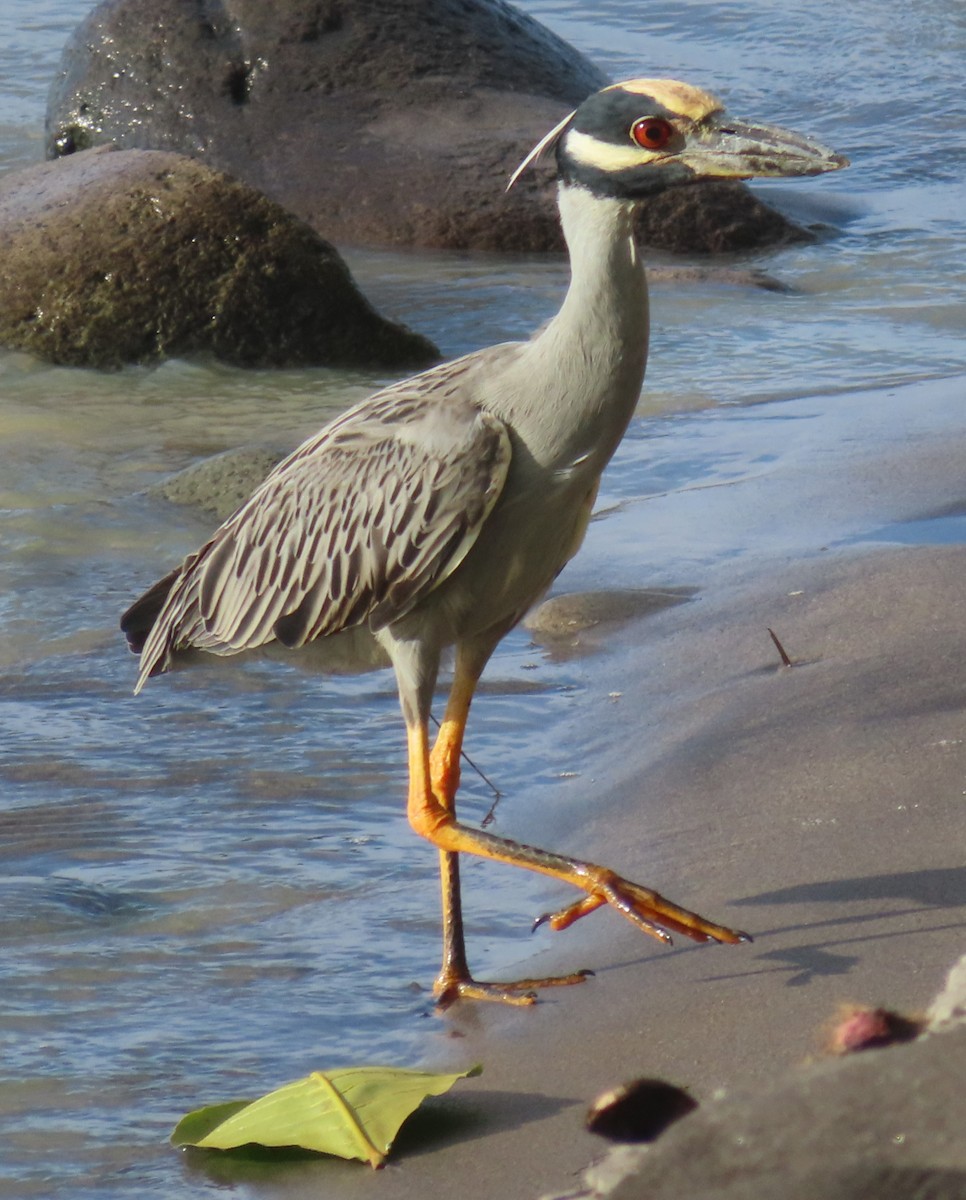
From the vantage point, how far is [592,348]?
3.91m

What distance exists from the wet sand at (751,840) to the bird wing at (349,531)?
2.70 feet

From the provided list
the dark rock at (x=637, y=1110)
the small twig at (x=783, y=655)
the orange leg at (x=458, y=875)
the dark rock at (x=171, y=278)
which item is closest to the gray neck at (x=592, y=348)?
the orange leg at (x=458, y=875)

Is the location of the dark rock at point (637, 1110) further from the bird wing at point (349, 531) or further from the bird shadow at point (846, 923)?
the bird wing at point (349, 531)

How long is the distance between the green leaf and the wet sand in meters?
0.06

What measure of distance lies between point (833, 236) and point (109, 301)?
4.72 metres

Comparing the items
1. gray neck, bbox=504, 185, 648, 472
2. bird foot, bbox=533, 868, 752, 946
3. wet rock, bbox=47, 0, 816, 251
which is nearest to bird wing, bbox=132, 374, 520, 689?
gray neck, bbox=504, 185, 648, 472

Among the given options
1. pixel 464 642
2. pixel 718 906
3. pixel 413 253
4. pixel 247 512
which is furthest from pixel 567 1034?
pixel 413 253

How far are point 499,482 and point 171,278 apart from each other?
553 centimetres

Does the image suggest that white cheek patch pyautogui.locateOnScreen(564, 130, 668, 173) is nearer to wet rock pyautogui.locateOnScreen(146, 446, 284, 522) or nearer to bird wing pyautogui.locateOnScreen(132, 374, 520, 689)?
bird wing pyautogui.locateOnScreen(132, 374, 520, 689)

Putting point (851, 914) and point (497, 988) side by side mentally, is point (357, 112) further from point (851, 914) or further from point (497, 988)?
point (851, 914)

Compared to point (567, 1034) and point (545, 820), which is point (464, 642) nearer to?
point (545, 820)

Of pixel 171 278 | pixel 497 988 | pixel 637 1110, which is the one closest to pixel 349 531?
pixel 497 988

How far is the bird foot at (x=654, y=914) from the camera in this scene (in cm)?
379

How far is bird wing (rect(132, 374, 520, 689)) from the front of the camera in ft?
13.2
